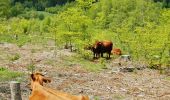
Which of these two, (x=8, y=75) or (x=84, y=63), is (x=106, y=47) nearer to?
(x=84, y=63)

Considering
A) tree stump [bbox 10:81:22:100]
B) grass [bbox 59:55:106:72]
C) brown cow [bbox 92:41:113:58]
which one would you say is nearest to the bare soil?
grass [bbox 59:55:106:72]

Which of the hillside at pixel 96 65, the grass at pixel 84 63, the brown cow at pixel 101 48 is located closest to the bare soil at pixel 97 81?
the hillside at pixel 96 65

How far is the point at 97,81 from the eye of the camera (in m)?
16.0

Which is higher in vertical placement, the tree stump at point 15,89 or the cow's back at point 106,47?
the tree stump at point 15,89

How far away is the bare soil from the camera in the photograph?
14086 millimetres

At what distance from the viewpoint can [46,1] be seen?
349 feet

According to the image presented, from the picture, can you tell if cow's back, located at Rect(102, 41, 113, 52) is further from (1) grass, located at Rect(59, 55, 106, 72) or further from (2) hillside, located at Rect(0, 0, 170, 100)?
(1) grass, located at Rect(59, 55, 106, 72)

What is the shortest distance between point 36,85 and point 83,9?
1760 centimetres

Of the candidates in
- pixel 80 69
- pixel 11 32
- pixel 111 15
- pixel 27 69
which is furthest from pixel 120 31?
pixel 111 15

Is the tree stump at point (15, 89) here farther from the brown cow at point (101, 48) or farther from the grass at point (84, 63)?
the brown cow at point (101, 48)

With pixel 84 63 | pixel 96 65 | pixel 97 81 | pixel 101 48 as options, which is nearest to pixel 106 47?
pixel 101 48

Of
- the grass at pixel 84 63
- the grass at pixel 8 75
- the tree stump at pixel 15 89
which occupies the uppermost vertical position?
the tree stump at pixel 15 89

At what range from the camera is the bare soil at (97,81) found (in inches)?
555

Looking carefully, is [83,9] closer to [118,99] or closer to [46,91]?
[118,99]
